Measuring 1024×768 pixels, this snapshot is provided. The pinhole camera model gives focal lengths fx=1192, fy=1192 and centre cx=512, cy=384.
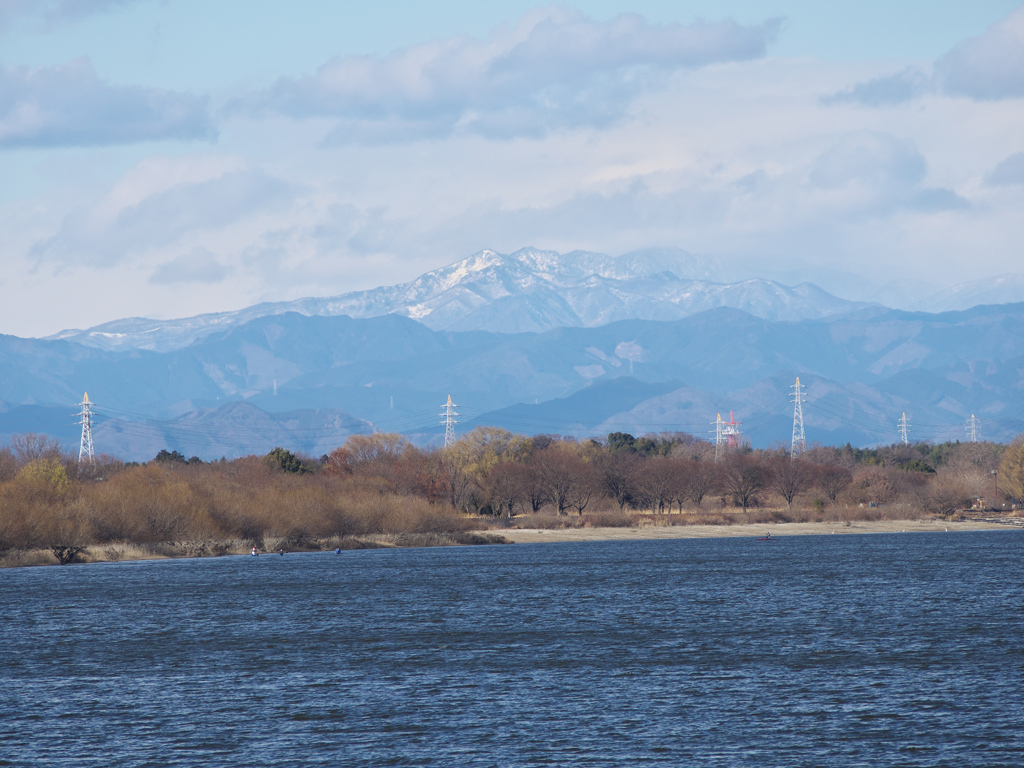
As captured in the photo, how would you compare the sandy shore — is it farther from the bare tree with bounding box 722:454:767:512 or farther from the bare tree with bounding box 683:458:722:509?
the bare tree with bounding box 683:458:722:509

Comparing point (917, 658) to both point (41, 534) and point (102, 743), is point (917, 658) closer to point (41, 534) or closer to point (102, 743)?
point (102, 743)

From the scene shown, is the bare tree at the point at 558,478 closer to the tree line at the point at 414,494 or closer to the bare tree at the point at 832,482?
the tree line at the point at 414,494

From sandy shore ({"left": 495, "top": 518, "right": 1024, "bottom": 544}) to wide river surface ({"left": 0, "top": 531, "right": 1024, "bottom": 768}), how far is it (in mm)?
49120

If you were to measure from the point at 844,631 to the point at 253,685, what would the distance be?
31270 mm

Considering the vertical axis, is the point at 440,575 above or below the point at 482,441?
below

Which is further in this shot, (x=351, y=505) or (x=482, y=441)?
(x=482, y=441)

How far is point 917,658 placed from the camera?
173ft

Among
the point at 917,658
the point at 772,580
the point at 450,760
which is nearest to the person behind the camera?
the point at 450,760

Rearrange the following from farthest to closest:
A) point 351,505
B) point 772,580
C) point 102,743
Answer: point 351,505
point 772,580
point 102,743

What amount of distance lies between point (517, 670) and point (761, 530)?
115 meters

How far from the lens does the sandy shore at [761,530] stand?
150225 millimetres

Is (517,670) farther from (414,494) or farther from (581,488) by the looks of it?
(581,488)

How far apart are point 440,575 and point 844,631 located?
48.1m

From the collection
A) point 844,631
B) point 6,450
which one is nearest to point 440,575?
point 844,631
